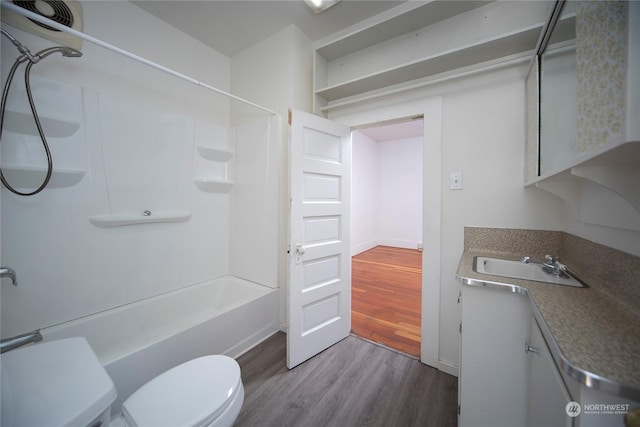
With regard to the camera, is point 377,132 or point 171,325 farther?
point 377,132

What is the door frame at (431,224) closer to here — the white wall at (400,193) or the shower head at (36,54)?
the shower head at (36,54)

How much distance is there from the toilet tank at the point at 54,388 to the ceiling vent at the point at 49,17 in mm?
1713

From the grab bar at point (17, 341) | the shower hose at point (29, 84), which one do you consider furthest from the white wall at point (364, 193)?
the grab bar at point (17, 341)

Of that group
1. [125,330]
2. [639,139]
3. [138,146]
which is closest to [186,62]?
[138,146]

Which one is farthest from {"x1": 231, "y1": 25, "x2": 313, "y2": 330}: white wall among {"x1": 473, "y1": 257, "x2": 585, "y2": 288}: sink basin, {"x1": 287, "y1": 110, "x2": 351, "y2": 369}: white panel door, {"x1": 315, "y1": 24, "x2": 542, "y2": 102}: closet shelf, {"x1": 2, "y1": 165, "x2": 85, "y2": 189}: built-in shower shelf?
{"x1": 473, "y1": 257, "x2": 585, "y2": 288}: sink basin

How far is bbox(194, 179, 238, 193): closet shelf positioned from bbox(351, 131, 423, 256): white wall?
9.93ft

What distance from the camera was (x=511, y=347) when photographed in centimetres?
97

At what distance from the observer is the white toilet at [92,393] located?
0.66m

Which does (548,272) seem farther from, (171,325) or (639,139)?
(171,325)

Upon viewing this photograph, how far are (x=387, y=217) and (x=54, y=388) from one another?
5.73 meters

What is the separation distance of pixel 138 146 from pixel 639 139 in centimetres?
257

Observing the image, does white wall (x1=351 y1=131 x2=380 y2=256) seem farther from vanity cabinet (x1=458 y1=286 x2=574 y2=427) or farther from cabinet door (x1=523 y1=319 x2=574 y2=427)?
cabinet door (x1=523 y1=319 x2=574 y2=427)

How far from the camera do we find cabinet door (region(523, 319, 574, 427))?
611 millimetres

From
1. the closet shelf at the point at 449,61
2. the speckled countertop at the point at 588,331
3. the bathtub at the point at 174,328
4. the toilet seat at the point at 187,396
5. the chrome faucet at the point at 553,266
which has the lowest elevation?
the bathtub at the point at 174,328
